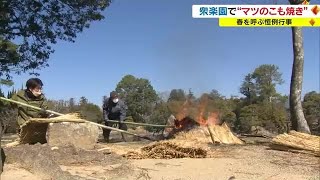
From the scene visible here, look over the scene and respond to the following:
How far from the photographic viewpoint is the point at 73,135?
26.1ft

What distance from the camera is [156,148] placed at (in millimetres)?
7898

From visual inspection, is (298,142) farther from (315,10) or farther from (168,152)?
(315,10)

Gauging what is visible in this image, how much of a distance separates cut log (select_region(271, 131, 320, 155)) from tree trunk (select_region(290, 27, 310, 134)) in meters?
2.87

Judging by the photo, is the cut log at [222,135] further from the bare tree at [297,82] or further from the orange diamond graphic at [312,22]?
the orange diamond graphic at [312,22]

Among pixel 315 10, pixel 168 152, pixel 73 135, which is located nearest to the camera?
pixel 168 152

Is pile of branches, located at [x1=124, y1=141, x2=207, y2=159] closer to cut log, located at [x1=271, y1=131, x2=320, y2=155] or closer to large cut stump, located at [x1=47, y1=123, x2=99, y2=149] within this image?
large cut stump, located at [x1=47, y1=123, x2=99, y2=149]

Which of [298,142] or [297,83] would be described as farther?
[297,83]

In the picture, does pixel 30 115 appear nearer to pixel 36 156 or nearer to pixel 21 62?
pixel 36 156

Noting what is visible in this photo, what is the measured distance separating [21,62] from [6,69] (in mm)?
639

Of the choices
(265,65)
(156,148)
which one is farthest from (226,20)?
(265,65)

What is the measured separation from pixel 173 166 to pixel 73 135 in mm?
2061

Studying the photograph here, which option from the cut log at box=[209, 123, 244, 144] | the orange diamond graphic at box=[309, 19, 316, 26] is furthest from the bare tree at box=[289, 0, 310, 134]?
the cut log at box=[209, 123, 244, 144]

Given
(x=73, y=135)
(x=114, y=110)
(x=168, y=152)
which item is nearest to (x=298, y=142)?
(x=168, y=152)

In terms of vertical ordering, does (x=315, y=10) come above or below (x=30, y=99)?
above
